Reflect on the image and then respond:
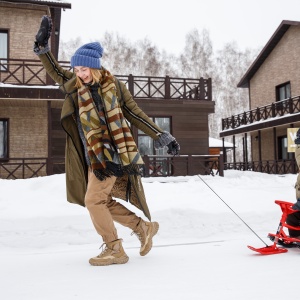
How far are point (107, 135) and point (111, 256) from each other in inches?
37.2

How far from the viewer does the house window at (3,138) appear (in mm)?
14211

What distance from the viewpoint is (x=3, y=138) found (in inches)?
563

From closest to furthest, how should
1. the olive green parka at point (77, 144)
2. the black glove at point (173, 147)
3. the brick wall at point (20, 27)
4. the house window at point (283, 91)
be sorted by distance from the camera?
the olive green parka at point (77, 144)
the black glove at point (173, 147)
the brick wall at point (20, 27)
the house window at point (283, 91)

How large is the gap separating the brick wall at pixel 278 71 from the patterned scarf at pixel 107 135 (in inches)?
779

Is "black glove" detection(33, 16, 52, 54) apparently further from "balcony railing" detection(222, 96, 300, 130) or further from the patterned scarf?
"balcony railing" detection(222, 96, 300, 130)

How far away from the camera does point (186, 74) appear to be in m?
38.2

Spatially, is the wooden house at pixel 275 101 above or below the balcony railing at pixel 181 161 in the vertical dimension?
above

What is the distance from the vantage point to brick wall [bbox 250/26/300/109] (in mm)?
21578

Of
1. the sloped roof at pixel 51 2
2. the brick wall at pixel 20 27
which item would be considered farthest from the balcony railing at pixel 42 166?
the sloped roof at pixel 51 2

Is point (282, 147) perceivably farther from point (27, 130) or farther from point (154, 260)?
point (154, 260)

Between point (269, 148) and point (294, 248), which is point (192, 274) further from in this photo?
point (269, 148)

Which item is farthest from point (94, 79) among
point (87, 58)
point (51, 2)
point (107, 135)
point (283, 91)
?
point (283, 91)

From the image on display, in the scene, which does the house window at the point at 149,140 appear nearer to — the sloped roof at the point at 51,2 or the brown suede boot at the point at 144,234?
the sloped roof at the point at 51,2

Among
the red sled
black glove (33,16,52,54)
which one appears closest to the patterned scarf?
black glove (33,16,52,54)
